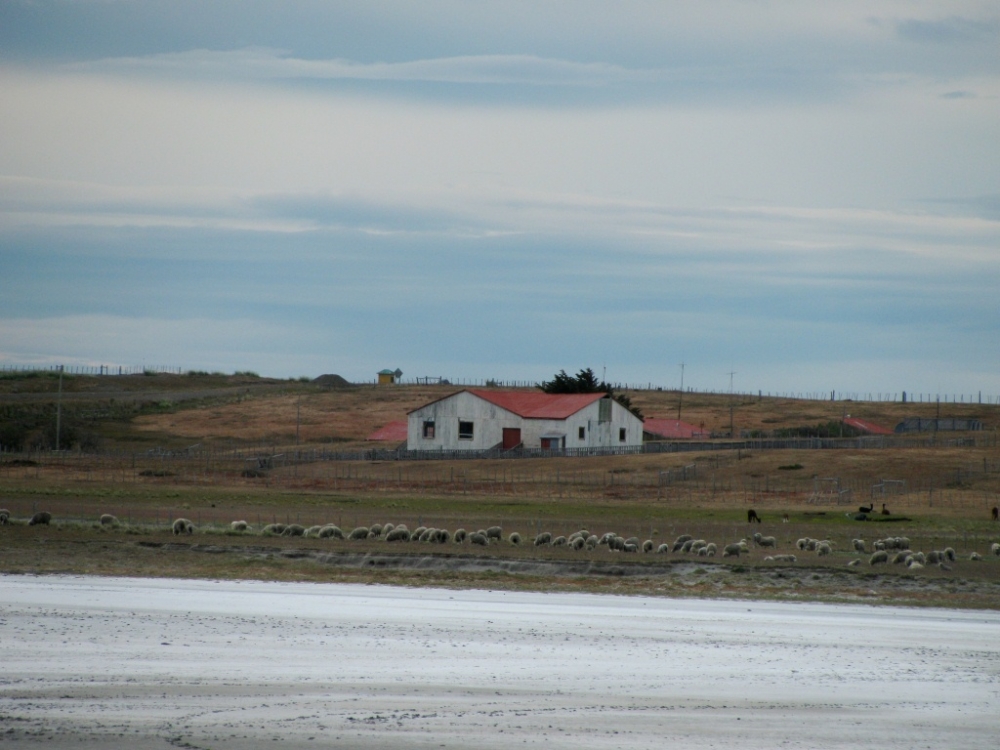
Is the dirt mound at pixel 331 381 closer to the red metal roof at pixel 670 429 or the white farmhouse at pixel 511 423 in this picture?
the red metal roof at pixel 670 429

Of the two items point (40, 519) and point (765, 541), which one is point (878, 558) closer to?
point (765, 541)

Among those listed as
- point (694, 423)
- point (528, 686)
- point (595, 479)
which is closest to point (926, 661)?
point (528, 686)

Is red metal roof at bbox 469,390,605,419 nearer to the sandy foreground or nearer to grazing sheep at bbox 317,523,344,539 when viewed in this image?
grazing sheep at bbox 317,523,344,539

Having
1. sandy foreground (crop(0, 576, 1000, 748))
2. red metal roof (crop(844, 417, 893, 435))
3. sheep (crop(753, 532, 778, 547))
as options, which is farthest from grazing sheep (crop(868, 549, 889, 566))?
red metal roof (crop(844, 417, 893, 435))

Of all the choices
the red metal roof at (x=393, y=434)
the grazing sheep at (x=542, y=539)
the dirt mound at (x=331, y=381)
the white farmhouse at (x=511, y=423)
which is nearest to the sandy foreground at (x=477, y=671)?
the grazing sheep at (x=542, y=539)

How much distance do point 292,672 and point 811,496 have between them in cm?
4196

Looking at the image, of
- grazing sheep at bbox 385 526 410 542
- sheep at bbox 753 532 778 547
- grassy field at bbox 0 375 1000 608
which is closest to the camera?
grassy field at bbox 0 375 1000 608

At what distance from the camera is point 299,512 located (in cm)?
4766

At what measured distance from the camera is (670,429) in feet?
333

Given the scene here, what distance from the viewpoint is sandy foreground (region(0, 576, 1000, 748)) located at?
15.3 metres

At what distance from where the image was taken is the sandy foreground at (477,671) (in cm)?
1534

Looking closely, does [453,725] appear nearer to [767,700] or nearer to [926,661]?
[767,700]

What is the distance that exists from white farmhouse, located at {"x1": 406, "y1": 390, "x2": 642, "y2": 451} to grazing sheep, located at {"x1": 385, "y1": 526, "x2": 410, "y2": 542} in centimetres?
4221

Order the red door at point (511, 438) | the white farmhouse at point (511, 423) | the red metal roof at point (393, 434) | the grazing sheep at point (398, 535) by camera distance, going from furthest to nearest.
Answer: the red metal roof at point (393, 434), the red door at point (511, 438), the white farmhouse at point (511, 423), the grazing sheep at point (398, 535)
